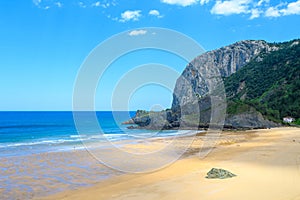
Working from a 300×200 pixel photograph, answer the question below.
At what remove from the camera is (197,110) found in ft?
213

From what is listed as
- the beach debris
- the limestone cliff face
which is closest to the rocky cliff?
the limestone cliff face

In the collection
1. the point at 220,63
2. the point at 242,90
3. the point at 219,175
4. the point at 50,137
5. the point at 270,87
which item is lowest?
the point at 219,175

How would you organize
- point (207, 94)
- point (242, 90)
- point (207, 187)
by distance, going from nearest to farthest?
point (207, 187) → point (242, 90) → point (207, 94)

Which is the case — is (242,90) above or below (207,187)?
above

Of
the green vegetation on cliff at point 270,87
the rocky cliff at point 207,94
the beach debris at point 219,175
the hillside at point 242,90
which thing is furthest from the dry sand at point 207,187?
the green vegetation on cliff at point 270,87

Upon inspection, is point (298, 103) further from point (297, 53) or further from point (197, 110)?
point (297, 53)

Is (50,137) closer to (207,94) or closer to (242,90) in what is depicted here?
(207,94)

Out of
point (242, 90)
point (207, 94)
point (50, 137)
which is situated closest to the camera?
point (50, 137)

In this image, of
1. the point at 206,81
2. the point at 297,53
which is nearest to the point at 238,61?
the point at 206,81

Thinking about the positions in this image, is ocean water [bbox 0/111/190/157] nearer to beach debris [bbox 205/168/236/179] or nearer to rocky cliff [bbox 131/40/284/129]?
rocky cliff [bbox 131/40/284/129]

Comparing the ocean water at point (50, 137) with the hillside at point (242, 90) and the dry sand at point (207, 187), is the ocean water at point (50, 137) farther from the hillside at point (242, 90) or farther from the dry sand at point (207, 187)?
the dry sand at point (207, 187)

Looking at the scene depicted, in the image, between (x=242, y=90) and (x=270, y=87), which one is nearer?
(x=270, y=87)

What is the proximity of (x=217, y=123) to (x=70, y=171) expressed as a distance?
42231 millimetres

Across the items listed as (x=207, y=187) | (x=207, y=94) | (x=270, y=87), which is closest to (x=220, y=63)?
(x=207, y=94)
